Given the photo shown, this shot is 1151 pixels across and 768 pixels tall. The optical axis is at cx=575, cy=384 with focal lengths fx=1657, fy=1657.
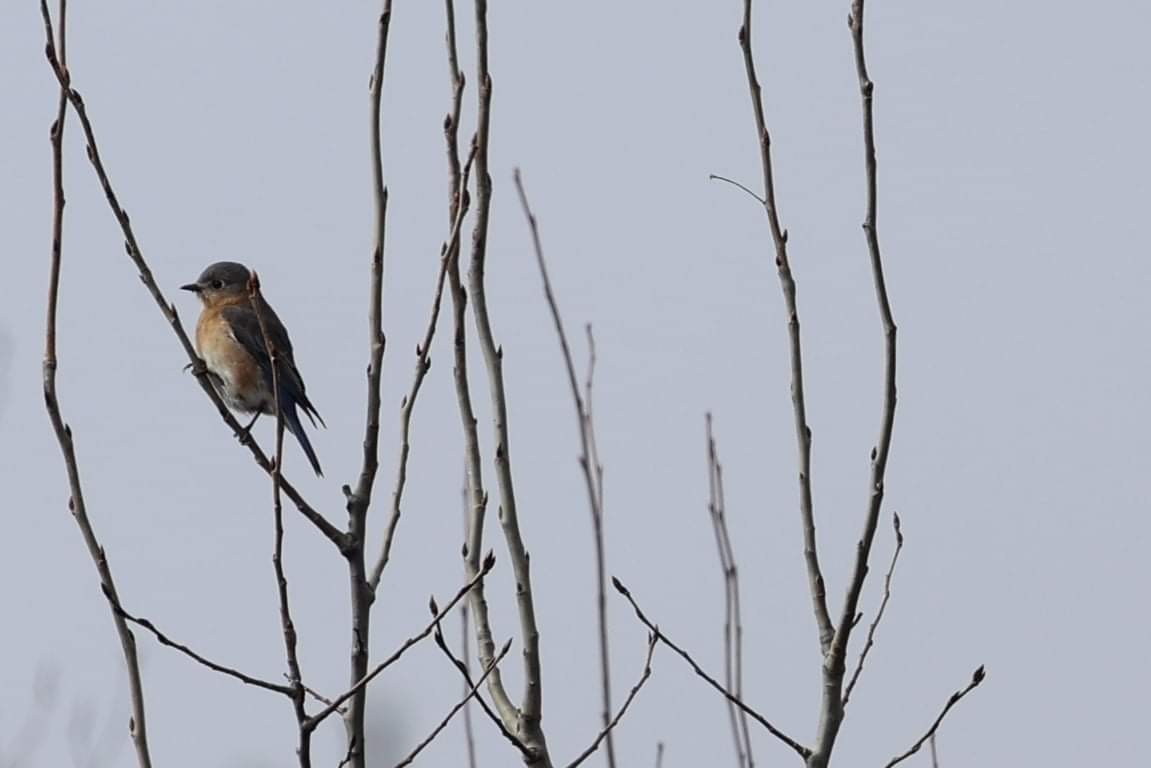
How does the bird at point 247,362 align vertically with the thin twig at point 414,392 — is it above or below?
above

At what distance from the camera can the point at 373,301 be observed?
3238 millimetres

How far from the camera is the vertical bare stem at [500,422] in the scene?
3.46 metres

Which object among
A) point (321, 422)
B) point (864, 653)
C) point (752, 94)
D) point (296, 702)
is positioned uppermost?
point (321, 422)

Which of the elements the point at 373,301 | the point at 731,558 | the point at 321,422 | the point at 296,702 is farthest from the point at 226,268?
the point at 296,702

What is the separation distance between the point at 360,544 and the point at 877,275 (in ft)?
3.77

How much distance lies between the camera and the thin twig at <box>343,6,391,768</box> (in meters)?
2.96

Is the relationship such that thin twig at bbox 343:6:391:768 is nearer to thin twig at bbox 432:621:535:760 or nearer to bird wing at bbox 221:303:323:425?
thin twig at bbox 432:621:535:760

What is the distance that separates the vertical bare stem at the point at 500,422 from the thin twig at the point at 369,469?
26 centimetres

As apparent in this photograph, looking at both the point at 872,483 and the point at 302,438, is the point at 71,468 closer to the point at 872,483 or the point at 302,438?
the point at 872,483

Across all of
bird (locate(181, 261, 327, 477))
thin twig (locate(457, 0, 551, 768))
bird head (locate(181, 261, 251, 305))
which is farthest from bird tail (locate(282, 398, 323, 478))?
thin twig (locate(457, 0, 551, 768))

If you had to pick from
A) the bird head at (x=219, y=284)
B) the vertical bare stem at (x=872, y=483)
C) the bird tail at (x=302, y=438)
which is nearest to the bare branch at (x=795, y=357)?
the vertical bare stem at (x=872, y=483)

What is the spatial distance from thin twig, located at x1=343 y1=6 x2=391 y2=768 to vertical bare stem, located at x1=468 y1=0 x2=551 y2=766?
256 mm

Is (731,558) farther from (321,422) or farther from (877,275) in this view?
(321,422)

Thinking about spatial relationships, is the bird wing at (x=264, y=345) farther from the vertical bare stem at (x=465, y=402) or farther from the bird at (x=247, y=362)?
the vertical bare stem at (x=465, y=402)
